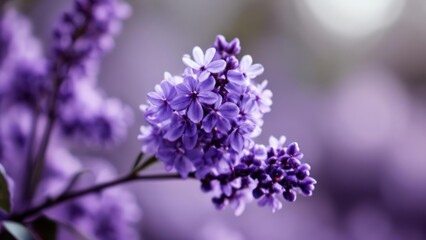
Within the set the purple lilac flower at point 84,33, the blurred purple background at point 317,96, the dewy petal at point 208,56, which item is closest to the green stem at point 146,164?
the dewy petal at point 208,56

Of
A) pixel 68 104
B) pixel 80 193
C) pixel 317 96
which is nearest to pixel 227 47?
pixel 80 193

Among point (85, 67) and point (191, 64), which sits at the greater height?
point (191, 64)

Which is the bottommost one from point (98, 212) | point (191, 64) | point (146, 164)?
point (98, 212)

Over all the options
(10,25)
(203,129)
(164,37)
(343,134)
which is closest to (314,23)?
(164,37)

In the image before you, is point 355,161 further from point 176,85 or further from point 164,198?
point 176,85

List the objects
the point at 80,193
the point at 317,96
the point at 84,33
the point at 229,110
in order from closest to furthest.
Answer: the point at 229,110, the point at 80,193, the point at 84,33, the point at 317,96

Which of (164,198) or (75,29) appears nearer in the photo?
(75,29)

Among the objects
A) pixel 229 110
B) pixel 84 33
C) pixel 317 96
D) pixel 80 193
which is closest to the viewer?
pixel 229 110

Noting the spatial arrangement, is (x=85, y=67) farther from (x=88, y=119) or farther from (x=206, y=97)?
(x=206, y=97)
